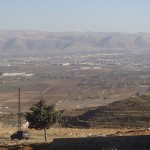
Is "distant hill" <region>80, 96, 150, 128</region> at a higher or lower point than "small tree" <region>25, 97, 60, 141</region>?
lower

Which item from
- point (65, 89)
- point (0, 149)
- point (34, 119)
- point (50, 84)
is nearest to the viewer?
point (0, 149)

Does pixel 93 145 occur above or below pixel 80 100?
above

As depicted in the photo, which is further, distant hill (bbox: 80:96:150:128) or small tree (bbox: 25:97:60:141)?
distant hill (bbox: 80:96:150:128)

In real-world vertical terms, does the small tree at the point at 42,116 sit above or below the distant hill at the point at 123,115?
above

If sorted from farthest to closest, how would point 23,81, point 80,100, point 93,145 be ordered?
point 23,81 → point 80,100 → point 93,145

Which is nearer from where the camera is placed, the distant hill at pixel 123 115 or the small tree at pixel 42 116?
the small tree at pixel 42 116

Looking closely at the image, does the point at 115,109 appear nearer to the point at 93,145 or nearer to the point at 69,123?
the point at 69,123

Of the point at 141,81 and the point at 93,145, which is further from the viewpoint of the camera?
the point at 141,81

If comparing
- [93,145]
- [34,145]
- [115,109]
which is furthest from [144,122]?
[93,145]
